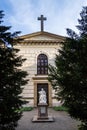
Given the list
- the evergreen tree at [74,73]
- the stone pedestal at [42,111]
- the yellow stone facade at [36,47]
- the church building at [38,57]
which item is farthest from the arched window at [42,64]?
the evergreen tree at [74,73]

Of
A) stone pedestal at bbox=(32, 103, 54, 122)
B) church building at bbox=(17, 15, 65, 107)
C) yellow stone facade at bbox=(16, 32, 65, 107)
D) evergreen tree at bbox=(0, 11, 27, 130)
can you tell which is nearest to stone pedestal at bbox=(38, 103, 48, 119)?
stone pedestal at bbox=(32, 103, 54, 122)

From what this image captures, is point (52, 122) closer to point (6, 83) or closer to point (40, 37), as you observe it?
point (6, 83)

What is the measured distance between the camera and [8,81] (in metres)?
8.99

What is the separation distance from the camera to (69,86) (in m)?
8.66

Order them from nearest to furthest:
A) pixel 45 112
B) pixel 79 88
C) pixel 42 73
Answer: pixel 79 88 < pixel 45 112 < pixel 42 73

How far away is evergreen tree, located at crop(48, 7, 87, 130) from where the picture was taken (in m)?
8.55

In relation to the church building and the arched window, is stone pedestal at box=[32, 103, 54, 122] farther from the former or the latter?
the arched window

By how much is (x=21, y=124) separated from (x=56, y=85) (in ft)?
18.1

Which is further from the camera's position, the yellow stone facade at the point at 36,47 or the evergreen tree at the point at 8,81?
the yellow stone facade at the point at 36,47

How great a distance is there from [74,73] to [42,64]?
16650 mm

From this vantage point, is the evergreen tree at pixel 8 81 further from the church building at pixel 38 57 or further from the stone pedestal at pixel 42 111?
the church building at pixel 38 57

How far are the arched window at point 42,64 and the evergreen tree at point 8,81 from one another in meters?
15.3

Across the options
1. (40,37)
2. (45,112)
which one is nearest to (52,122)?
(45,112)

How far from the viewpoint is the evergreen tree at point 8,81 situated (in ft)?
28.9
